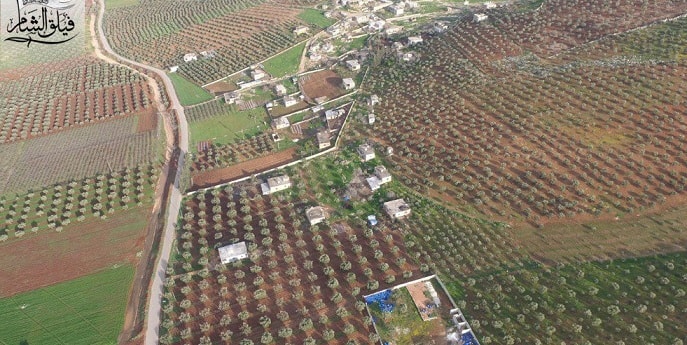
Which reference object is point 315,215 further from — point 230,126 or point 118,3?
point 118,3

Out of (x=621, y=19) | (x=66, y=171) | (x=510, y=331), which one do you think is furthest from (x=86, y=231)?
(x=621, y=19)

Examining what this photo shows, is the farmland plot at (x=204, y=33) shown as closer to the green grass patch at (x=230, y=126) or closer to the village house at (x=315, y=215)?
the green grass patch at (x=230, y=126)

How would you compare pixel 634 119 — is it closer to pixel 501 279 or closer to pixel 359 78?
pixel 501 279

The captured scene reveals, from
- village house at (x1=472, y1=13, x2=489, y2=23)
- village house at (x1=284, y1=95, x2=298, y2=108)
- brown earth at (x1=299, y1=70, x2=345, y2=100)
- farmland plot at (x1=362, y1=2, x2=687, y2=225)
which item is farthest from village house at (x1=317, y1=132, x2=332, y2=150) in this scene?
village house at (x1=472, y1=13, x2=489, y2=23)

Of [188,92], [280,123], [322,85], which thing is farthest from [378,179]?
[188,92]

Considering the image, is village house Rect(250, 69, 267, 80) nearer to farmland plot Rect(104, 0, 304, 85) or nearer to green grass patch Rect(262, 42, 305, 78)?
green grass patch Rect(262, 42, 305, 78)

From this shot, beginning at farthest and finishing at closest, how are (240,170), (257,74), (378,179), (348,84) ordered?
(257,74)
(348,84)
(240,170)
(378,179)

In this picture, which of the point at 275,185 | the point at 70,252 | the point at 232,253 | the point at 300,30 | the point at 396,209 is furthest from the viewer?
the point at 300,30
